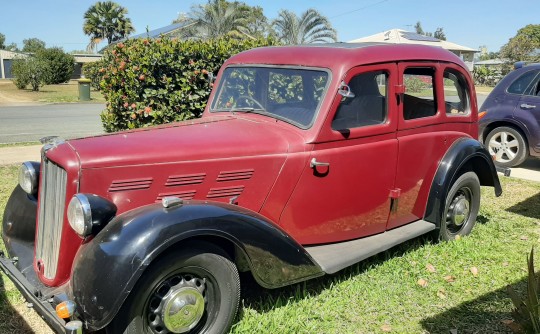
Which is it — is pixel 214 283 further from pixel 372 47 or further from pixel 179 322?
pixel 372 47

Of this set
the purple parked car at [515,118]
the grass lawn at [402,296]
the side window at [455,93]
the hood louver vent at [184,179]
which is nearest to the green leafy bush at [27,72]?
the purple parked car at [515,118]

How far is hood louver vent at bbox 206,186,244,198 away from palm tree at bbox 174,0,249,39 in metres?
21.0

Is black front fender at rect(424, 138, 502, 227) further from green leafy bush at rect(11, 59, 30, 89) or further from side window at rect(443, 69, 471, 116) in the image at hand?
green leafy bush at rect(11, 59, 30, 89)

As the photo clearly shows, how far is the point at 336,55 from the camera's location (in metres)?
3.53

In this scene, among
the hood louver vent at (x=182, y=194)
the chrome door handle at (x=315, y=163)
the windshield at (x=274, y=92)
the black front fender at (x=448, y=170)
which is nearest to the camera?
the hood louver vent at (x=182, y=194)

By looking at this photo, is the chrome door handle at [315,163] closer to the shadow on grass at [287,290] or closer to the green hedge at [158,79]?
the shadow on grass at [287,290]

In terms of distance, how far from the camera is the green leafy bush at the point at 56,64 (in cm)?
3145

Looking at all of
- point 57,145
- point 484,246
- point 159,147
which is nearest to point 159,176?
point 159,147

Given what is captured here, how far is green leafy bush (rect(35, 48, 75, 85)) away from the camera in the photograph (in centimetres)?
3145

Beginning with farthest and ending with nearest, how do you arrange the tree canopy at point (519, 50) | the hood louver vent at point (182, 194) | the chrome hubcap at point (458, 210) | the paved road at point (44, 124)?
the tree canopy at point (519, 50) < the paved road at point (44, 124) < the chrome hubcap at point (458, 210) < the hood louver vent at point (182, 194)

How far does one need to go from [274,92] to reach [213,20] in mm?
21134

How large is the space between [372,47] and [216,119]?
139 centimetres

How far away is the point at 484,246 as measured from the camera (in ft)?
14.6

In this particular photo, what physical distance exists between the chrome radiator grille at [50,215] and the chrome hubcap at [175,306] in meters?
0.66
